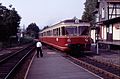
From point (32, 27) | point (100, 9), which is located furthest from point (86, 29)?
point (32, 27)

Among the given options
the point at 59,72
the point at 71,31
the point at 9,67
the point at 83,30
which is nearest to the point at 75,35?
the point at 71,31

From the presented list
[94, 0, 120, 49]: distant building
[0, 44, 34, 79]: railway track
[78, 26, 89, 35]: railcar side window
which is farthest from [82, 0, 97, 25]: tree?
[0, 44, 34, 79]: railway track

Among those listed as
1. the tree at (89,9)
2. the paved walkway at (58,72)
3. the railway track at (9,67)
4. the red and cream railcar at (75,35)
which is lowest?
the railway track at (9,67)

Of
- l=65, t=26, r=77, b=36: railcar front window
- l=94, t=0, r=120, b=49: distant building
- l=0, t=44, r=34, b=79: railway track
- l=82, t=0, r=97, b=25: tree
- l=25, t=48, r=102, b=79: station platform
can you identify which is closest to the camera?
l=25, t=48, r=102, b=79: station platform

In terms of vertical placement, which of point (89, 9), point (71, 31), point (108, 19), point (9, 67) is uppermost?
point (89, 9)

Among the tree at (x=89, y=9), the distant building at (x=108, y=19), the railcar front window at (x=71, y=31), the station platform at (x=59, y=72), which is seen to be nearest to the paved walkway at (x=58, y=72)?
the station platform at (x=59, y=72)

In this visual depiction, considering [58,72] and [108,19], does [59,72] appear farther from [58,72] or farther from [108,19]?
[108,19]

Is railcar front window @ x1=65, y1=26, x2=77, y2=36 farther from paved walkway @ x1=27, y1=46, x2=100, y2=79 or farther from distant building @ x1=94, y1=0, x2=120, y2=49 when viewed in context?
distant building @ x1=94, y1=0, x2=120, y2=49

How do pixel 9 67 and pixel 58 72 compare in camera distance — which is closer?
pixel 58 72

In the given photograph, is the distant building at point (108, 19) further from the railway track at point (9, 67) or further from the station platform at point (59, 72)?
the station platform at point (59, 72)

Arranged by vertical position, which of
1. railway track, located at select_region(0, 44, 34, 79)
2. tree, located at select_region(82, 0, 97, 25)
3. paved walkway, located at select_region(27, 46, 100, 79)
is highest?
tree, located at select_region(82, 0, 97, 25)

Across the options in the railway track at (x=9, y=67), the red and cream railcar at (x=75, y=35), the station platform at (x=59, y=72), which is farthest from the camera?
the red and cream railcar at (x=75, y=35)

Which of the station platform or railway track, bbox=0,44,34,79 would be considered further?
railway track, bbox=0,44,34,79

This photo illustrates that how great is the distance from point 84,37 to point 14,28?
165ft
